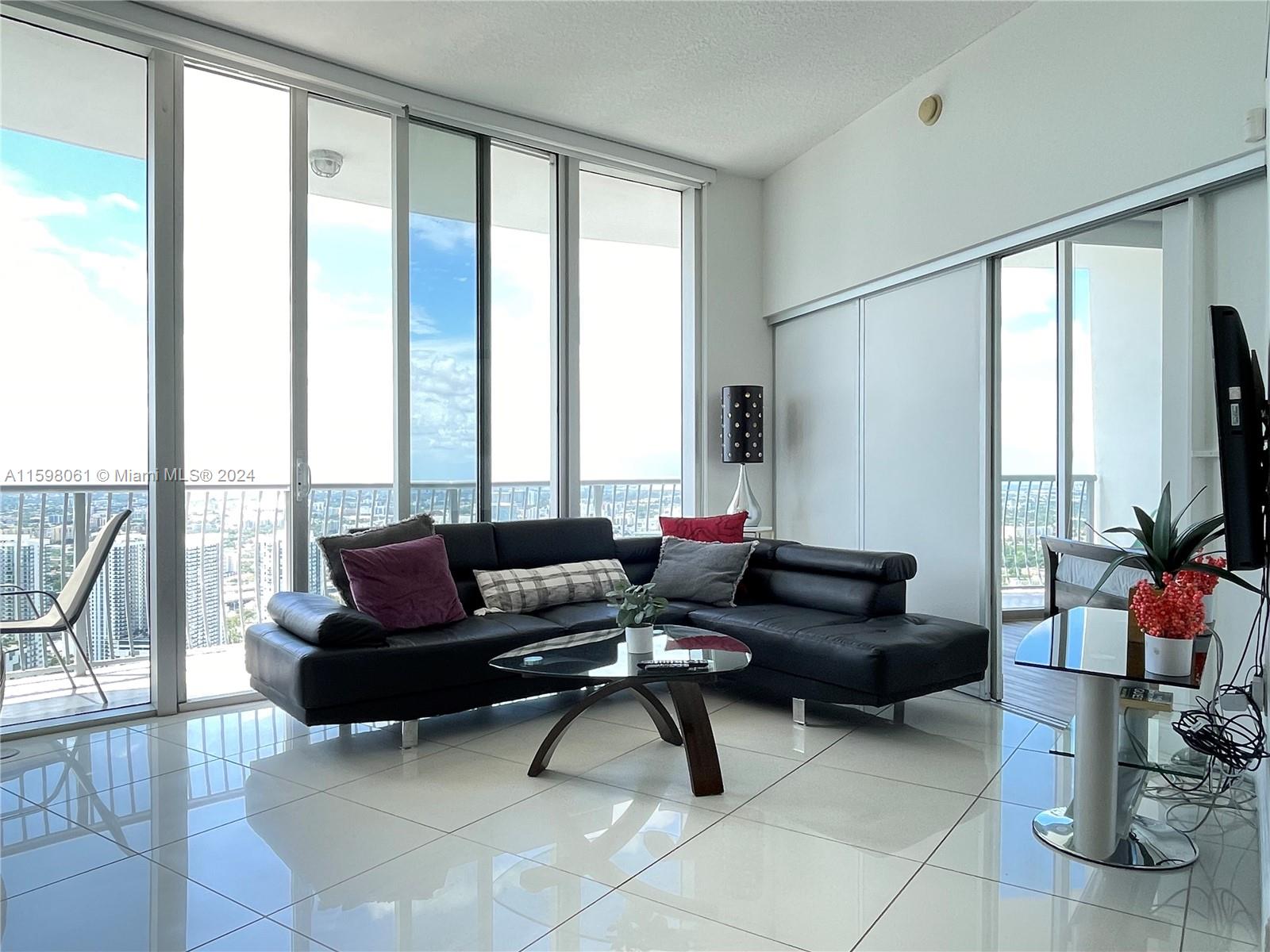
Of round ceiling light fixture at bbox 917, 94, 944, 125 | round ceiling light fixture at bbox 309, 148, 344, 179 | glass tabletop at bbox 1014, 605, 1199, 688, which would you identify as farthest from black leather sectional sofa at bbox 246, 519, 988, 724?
round ceiling light fixture at bbox 917, 94, 944, 125

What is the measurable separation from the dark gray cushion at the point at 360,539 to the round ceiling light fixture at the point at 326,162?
1983 millimetres

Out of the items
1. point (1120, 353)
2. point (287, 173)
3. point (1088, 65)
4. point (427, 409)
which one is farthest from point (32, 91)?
point (1120, 353)

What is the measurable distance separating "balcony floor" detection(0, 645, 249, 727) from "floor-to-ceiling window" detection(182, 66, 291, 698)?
2cm

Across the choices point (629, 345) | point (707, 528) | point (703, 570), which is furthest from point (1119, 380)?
point (629, 345)

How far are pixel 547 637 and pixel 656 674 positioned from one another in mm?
1021

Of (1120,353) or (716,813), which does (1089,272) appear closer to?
(1120,353)

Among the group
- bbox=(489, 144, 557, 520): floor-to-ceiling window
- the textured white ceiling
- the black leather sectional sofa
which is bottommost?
the black leather sectional sofa

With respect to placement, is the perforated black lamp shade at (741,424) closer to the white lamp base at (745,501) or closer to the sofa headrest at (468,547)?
the white lamp base at (745,501)

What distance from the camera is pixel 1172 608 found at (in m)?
2.27

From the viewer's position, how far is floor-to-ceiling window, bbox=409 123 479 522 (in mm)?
4621

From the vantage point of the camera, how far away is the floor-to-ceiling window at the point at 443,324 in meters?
4.62

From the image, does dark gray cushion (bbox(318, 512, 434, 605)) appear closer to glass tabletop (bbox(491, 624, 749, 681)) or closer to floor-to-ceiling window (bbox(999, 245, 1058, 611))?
glass tabletop (bbox(491, 624, 749, 681))

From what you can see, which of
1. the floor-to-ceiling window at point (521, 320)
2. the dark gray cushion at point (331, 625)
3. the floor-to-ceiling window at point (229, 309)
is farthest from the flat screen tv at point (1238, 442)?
the floor-to-ceiling window at point (229, 309)

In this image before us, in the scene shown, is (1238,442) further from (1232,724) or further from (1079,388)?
(1079,388)
